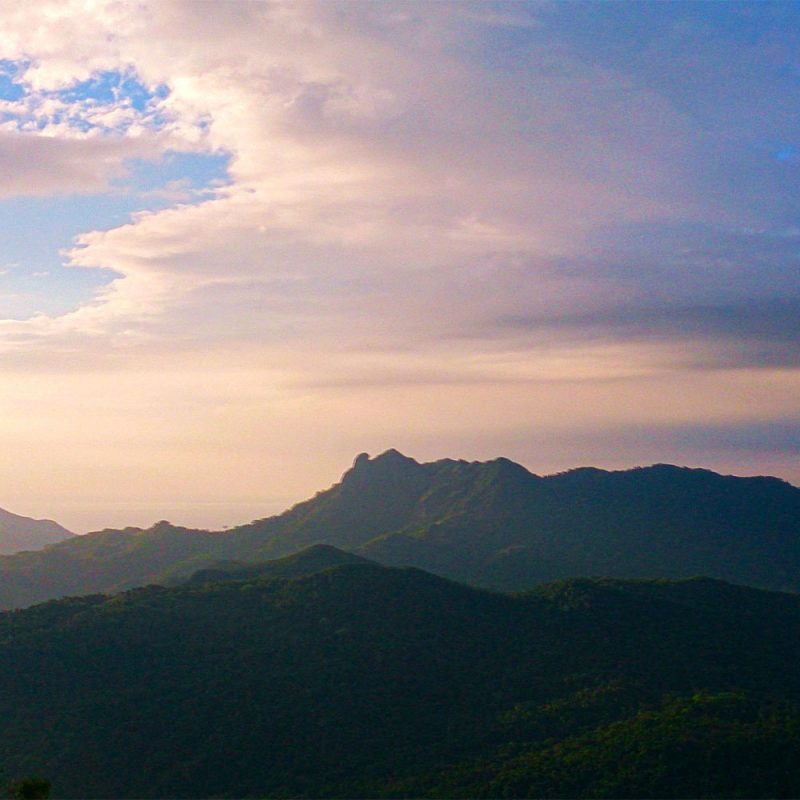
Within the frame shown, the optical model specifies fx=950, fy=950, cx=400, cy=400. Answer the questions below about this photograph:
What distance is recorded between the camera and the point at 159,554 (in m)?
190

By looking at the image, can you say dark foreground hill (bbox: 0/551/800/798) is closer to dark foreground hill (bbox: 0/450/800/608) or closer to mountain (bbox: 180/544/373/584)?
mountain (bbox: 180/544/373/584)

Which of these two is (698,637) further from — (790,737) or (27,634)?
(27,634)

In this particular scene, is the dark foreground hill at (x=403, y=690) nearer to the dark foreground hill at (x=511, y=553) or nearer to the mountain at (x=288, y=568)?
the mountain at (x=288, y=568)

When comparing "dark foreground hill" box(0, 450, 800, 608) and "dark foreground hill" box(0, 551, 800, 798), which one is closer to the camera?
"dark foreground hill" box(0, 551, 800, 798)

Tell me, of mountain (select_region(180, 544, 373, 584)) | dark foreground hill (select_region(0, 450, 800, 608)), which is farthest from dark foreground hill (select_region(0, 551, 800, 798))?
dark foreground hill (select_region(0, 450, 800, 608))

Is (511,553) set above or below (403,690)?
above

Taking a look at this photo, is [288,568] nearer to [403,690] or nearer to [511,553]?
[511,553]

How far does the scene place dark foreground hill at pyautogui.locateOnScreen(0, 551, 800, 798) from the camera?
61.8m

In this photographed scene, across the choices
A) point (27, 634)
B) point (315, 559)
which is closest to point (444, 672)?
point (27, 634)

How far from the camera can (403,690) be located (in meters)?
81.8

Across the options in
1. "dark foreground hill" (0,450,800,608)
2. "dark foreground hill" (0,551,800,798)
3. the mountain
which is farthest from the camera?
"dark foreground hill" (0,450,800,608)

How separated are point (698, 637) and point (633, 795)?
143 ft

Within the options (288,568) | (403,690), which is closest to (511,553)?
(288,568)

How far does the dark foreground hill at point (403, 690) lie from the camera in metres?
61.8
